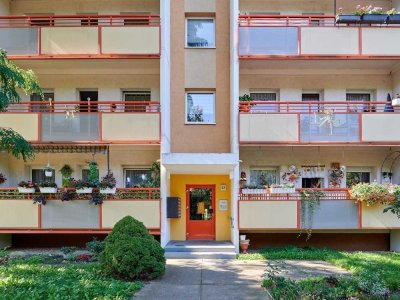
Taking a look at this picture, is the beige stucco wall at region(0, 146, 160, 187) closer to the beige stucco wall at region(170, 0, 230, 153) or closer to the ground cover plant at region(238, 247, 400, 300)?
the beige stucco wall at region(170, 0, 230, 153)

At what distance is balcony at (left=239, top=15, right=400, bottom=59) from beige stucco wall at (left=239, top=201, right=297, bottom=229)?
17.4 feet

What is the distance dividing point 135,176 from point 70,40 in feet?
18.5

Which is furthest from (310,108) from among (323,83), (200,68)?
(200,68)

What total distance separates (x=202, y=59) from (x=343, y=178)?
23.9 feet

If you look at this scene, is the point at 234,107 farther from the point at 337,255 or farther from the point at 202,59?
the point at 337,255

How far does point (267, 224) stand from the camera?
42.0 feet

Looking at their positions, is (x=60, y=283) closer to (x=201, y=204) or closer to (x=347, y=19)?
(x=201, y=204)

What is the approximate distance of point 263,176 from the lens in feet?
49.9

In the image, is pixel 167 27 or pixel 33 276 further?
pixel 167 27

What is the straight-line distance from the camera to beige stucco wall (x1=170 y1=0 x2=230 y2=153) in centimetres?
1487

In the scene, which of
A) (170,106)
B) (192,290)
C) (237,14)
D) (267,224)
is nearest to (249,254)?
(267,224)

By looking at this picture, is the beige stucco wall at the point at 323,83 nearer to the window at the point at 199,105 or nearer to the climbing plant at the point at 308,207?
the window at the point at 199,105

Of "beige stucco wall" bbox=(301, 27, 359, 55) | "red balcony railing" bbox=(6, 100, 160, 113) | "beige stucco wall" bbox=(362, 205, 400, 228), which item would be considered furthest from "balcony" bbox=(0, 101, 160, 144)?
"beige stucco wall" bbox=(362, 205, 400, 228)

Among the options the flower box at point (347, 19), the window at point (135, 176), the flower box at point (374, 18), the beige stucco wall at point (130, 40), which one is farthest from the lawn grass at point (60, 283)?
the flower box at point (374, 18)
